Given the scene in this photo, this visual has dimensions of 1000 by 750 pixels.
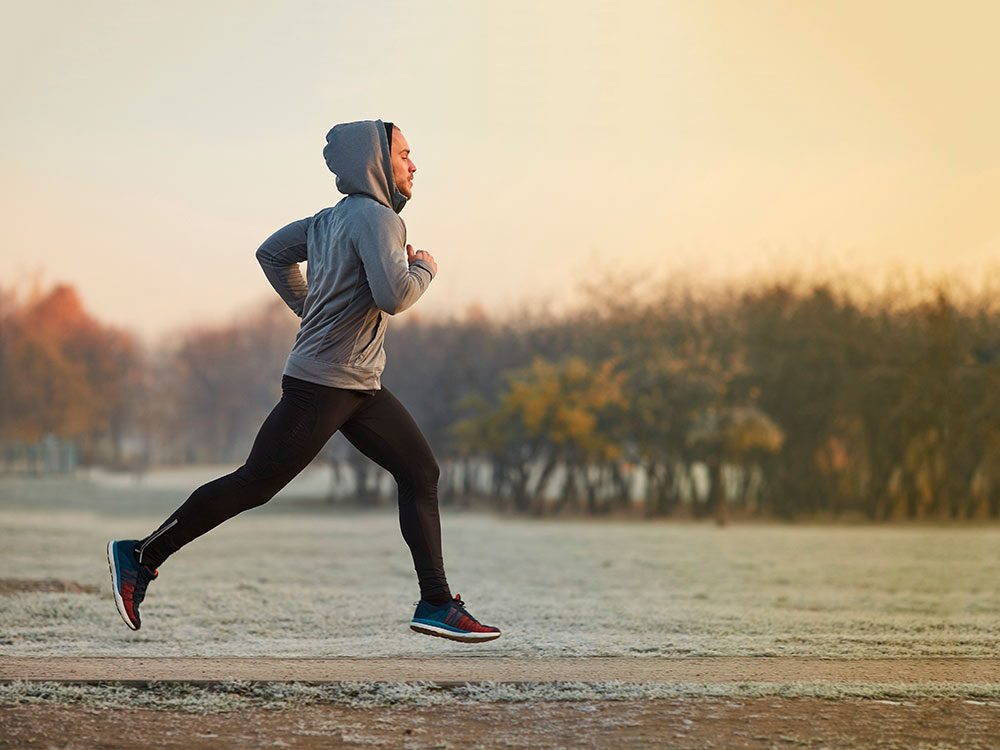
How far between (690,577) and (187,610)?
4.61 meters

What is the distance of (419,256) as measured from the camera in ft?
14.2

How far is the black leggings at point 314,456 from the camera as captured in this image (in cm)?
423

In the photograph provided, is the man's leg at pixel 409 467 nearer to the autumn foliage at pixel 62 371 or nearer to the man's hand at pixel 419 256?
the man's hand at pixel 419 256

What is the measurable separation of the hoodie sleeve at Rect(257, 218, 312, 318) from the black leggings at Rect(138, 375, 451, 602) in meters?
0.45

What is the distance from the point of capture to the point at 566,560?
1227 centimetres

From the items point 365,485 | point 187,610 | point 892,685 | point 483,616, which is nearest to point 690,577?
point 483,616

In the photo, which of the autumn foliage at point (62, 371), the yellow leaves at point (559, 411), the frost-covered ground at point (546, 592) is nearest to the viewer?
the frost-covered ground at point (546, 592)

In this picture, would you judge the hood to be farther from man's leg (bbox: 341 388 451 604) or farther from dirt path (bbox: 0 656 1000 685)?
dirt path (bbox: 0 656 1000 685)

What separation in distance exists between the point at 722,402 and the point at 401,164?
659 inches

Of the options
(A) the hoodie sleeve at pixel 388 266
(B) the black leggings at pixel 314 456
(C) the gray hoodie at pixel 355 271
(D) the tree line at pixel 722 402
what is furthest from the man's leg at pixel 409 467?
(D) the tree line at pixel 722 402

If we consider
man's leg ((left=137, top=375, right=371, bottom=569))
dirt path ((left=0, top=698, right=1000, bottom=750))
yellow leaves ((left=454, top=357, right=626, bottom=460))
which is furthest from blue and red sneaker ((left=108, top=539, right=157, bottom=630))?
yellow leaves ((left=454, top=357, right=626, bottom=460))

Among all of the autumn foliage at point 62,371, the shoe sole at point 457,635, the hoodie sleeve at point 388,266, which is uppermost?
the autumn foliage at point 62,371

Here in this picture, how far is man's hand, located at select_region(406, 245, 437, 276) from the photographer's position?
4312mm

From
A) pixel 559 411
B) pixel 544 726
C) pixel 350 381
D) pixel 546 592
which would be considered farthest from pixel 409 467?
pixel 559 411
